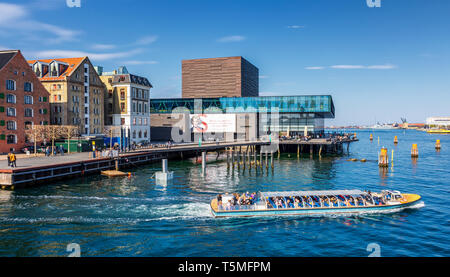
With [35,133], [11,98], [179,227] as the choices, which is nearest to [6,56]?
[11,98]

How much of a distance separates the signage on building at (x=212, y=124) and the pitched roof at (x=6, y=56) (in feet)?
213

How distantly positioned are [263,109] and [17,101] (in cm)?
8581

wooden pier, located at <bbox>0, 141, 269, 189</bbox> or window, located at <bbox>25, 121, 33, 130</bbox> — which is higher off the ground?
window, located at <bbox>25, 121, 33, 130</bbox>

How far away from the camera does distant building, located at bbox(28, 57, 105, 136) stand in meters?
85.4

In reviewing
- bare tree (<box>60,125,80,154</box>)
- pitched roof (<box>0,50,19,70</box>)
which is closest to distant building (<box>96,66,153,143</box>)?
bare tree (<box>60,125,80,154</box>)

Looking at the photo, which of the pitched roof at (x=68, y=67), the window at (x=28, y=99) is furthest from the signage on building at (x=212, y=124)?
the window at (x=28, y=99)

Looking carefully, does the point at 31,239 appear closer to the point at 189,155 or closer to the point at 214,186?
the point at 214,186

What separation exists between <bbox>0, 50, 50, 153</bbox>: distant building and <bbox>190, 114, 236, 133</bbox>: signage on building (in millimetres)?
57105

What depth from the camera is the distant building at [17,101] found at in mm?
68700

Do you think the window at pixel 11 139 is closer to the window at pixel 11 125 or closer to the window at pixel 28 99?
the window at pixel 11 125

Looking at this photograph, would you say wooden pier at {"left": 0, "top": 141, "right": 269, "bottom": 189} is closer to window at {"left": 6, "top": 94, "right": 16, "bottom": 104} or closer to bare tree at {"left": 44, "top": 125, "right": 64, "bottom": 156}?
bare tree at {"left": 44, "top": 125, "right": 64, "bottom": 156}

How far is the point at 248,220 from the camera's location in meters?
34.2
